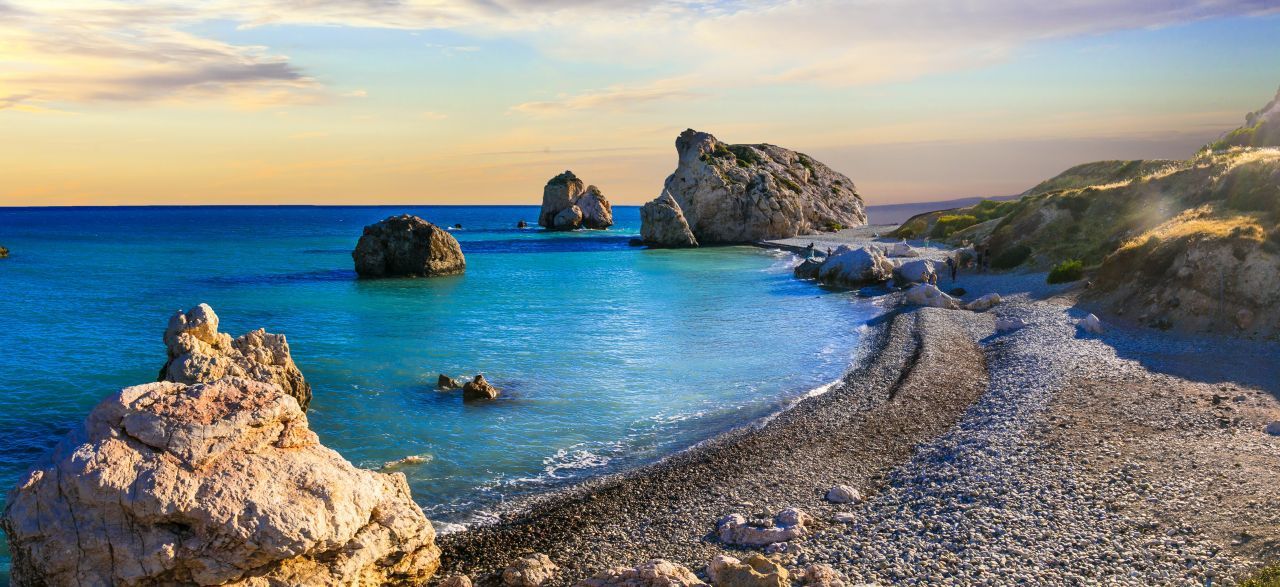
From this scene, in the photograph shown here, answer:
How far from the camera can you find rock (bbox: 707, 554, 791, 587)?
12.5 meters

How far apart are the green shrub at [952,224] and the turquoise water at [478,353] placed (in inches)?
1083

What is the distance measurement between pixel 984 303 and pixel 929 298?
299cm

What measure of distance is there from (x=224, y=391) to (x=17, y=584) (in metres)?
3.88

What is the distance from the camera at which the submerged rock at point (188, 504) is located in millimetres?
11594

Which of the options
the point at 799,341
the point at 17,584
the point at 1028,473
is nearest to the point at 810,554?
the point at 1028,473

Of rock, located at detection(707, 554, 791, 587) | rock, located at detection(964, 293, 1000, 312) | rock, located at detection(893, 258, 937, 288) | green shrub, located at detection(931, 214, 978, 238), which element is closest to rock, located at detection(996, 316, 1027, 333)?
rock, located at detection(964, 293, 1000, 312)

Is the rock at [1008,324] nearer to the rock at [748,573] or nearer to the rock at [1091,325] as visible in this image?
the rock at [1091,325]

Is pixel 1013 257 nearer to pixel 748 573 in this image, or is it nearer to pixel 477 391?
pixel 477 391

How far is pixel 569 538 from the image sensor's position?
16.1 metres

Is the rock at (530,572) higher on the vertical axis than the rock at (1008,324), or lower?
lower

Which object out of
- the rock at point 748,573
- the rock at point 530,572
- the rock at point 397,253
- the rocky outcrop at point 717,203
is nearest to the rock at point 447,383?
the rock at point 530,572

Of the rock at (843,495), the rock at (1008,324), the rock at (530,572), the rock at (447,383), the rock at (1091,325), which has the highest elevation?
the rock at (1091,325)

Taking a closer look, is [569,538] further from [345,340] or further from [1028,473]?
[345,340]

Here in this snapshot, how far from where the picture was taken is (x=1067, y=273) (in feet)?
154
